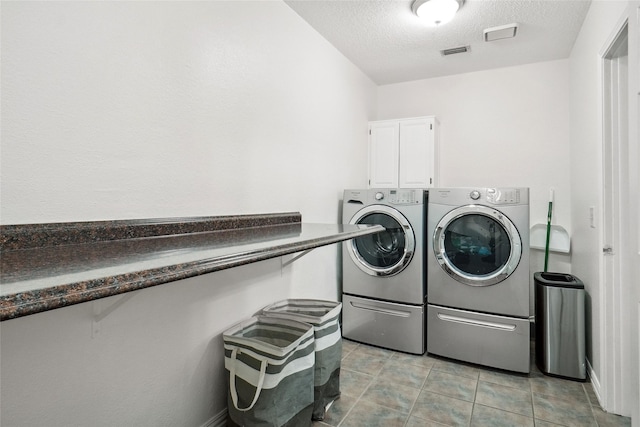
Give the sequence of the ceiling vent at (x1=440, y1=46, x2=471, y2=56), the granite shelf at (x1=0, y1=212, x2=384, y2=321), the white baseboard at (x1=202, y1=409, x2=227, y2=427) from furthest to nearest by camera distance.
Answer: the ceiling vent at (x1=440, y1=46, x2=471, y2=56), the white baseboard at (x1=202, y1=409, x2=227, y2=427), the granite shelf at (x1=0, y1=212, x2=384, y2=321)

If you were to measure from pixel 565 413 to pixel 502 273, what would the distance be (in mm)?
Answer: 871

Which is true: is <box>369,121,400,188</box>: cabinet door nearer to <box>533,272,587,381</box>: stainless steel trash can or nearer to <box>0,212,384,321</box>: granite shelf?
<box>533,272,587,381</box>: stainless steel trash can

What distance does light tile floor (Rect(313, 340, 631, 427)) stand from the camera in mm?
1845

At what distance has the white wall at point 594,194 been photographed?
1834 millimetres

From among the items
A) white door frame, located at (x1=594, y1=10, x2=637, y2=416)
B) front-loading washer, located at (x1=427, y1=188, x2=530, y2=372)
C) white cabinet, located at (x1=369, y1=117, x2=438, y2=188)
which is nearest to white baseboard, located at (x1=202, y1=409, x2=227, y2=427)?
front-loading washer, located at (x1=427, y1=188, x2=530, y2=372)

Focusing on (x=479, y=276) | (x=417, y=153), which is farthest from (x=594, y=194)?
(x=417, y=153)

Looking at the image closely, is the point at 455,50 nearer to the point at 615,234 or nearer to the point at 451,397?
the point at 615,234

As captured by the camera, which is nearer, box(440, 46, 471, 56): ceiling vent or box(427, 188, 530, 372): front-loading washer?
box(427, 188, 530, 372): front-loading washer

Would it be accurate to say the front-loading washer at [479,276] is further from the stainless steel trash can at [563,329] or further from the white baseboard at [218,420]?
the white baseboard at [218,420]

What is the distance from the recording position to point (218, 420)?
5.71 ft

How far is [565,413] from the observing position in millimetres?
1913

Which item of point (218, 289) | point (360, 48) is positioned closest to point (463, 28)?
point (360, 48)

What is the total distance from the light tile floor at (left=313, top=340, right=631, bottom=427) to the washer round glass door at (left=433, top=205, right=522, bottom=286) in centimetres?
68

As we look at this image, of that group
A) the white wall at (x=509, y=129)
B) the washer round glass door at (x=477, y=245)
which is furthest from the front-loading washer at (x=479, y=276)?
the white wall at (x=509, y=129)
